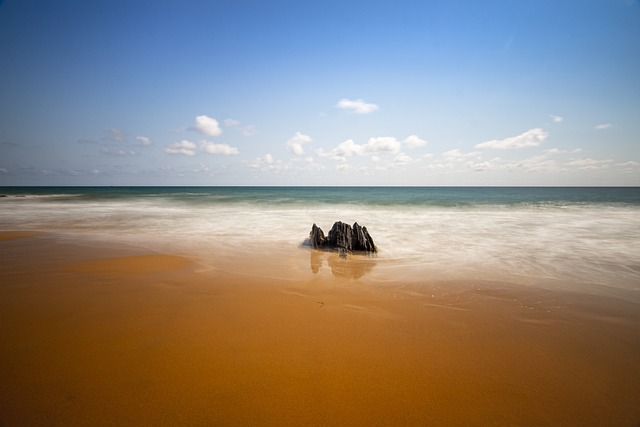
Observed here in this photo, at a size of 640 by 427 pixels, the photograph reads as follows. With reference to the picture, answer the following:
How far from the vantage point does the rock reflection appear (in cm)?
507

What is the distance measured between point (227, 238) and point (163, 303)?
17.3 ft

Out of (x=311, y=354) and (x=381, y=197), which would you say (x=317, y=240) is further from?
(x=381, y=197)

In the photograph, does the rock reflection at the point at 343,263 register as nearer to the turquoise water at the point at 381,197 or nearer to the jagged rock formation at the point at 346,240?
the jagged rock formation at the point at 346,240

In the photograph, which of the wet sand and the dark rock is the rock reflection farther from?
the wet sand

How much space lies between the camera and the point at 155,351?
2477 mm

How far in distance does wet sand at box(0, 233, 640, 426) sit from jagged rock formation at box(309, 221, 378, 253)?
2.62 m

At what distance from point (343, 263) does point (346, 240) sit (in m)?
1.30

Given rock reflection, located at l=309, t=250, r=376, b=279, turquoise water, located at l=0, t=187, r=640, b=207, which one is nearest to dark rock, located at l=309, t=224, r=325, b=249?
rock reflection, located at l=309, t=250, r=376, b=279

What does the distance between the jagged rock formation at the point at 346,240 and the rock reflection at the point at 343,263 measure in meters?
0.43

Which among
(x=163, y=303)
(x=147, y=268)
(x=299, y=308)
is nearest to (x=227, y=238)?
(x=147, y=268)

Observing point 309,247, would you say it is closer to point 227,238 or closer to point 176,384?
point 227,238

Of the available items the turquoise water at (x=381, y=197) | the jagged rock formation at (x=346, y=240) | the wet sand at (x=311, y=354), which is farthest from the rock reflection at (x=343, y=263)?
the turquoise water at (x=381, y=197)

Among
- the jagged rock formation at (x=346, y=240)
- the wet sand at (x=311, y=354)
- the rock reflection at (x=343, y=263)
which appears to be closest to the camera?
the wet sand at (x=311, y=354)

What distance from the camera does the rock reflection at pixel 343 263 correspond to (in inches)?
200
